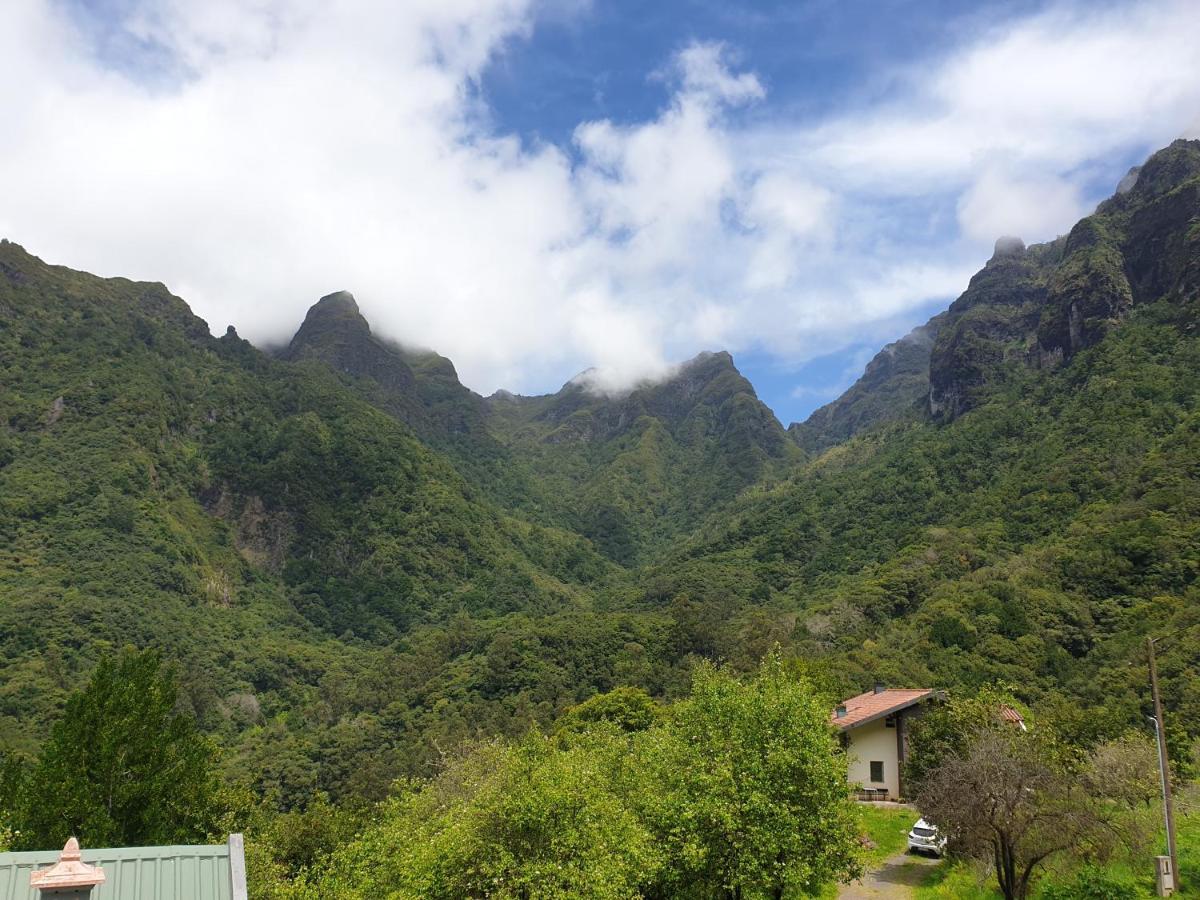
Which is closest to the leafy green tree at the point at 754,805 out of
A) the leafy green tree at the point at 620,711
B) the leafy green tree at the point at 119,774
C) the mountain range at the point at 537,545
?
the leafy green tree at the point at 119,774

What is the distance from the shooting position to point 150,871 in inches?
396

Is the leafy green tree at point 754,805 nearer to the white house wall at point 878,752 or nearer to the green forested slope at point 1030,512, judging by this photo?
the white house wall at point 878,752

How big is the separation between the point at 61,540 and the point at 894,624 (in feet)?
403

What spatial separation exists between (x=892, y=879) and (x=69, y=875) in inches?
969

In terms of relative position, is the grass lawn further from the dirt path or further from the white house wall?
the white house wall

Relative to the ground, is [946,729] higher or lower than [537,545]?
lower

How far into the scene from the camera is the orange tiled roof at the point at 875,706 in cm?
3462

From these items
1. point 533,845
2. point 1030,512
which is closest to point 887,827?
point 533,845

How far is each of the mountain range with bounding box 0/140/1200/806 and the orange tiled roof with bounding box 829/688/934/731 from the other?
6.52m

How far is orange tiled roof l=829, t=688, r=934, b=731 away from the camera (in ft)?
114

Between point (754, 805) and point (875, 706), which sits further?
point (875, 706)

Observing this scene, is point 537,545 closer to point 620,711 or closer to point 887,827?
point 620,711

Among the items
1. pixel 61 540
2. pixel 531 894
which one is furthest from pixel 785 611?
pixel 61 540

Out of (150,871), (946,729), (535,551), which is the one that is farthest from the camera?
(535,551)
